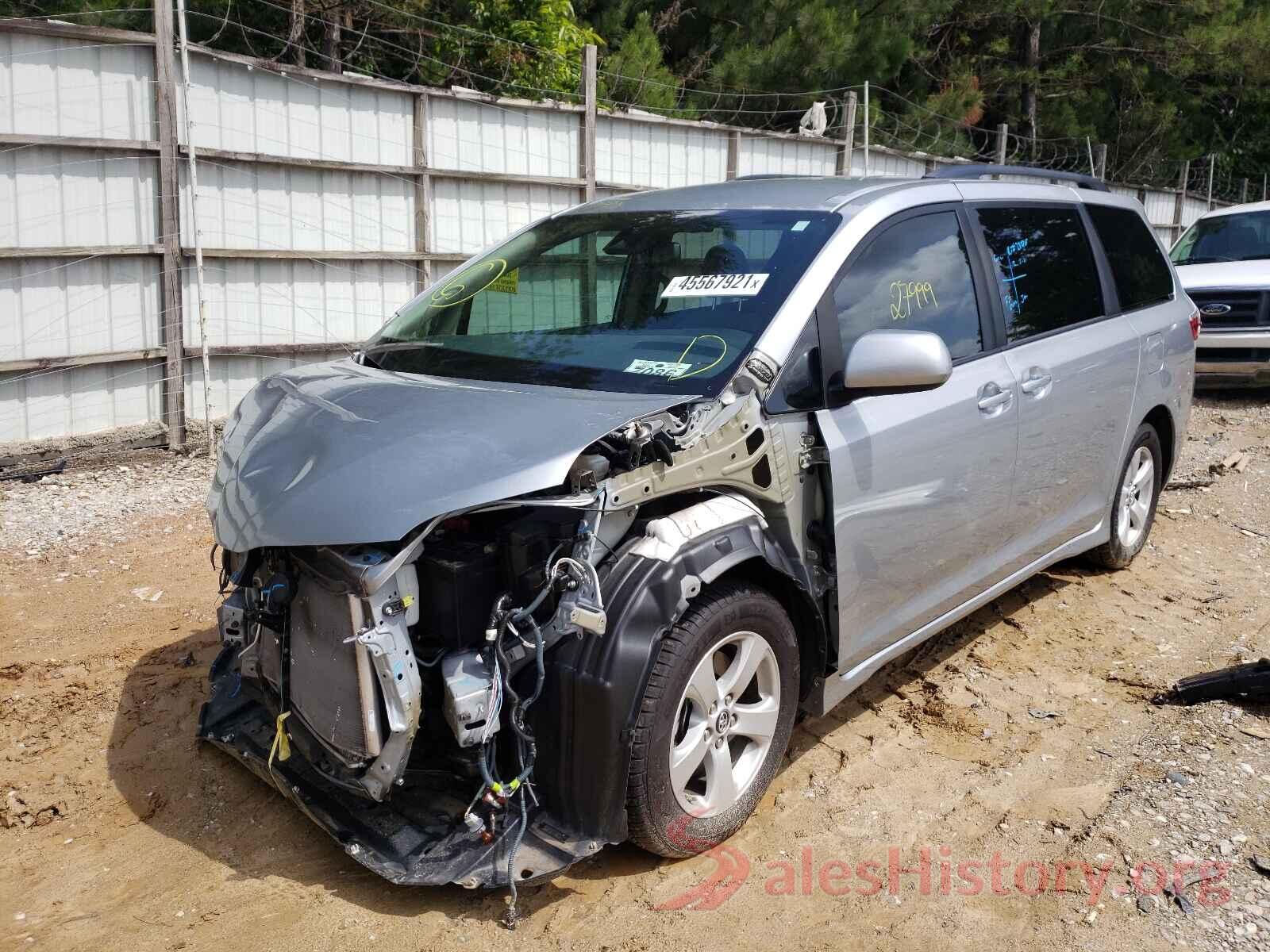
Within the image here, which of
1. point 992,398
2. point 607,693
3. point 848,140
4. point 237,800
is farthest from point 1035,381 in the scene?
point 848,140

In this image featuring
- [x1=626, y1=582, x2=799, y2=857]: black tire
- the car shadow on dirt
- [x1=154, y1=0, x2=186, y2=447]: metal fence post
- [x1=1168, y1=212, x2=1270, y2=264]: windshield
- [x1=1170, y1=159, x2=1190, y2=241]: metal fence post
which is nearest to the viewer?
[x1=626, y1=582, x2=799, y2=857]: black tire

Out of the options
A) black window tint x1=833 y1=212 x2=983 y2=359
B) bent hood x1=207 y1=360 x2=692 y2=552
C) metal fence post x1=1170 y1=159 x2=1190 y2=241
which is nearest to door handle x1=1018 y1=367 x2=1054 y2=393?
black window tint x1=833 y1=212 x2=983 y2=359

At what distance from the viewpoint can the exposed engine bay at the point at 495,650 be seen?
2.72 m

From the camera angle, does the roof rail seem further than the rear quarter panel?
No

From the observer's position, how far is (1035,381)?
4.22 metres

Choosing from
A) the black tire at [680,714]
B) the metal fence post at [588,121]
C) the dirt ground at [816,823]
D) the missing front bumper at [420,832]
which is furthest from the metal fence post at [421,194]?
the black tire at [680,714]

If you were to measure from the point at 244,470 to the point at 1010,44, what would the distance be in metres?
20.8

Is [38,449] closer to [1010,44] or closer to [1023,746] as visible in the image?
[1023,746]

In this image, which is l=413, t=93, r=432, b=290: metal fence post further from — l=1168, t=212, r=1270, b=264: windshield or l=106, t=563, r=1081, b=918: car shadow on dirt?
l=1168, t=212, r=1270, b=264: windshield

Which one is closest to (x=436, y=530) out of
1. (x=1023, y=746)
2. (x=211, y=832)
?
(x=211, y=832)

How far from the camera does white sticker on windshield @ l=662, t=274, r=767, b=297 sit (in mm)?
3457

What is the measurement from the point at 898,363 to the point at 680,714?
3.89 feet

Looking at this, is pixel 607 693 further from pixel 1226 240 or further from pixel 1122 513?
pixel 1226 240

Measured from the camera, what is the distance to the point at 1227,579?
5664 millimetres
